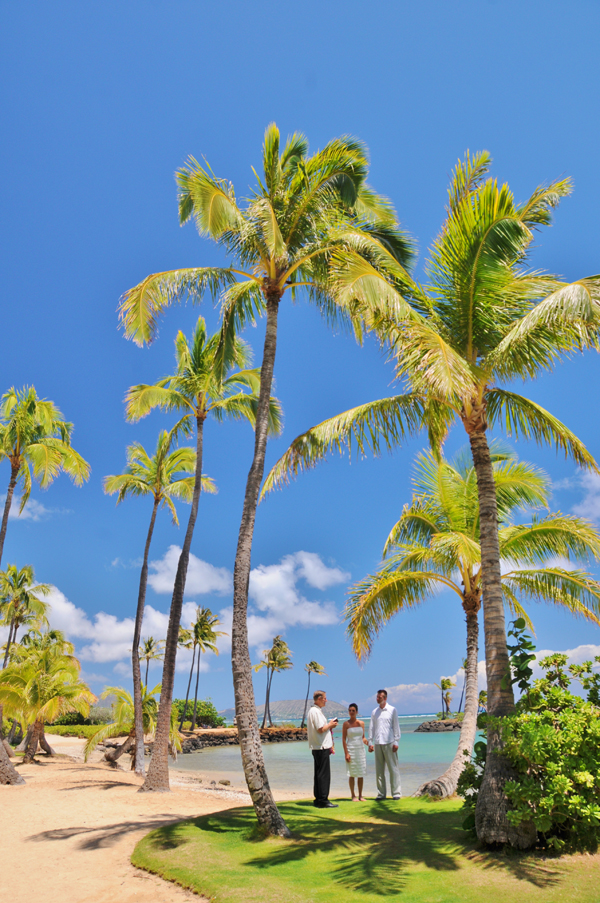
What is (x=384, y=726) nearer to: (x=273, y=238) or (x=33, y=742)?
(x=273, y=238)

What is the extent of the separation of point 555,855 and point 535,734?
119 centimetres

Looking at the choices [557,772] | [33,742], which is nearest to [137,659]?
[33,742]

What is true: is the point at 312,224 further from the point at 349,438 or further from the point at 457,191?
the point at 349,438

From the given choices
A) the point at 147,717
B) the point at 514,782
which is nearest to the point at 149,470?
the point at 147,717

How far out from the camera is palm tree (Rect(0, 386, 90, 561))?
16.2 meters

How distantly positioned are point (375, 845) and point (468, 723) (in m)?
5.38

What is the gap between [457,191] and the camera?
28.2 ft

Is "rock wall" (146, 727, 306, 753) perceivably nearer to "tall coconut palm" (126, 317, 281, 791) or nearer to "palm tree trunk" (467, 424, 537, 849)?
"tall coconut palm" (126, 317, 281, 791)

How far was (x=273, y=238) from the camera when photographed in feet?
30.8

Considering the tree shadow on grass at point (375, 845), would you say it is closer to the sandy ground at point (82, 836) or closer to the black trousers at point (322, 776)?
the black trousers at point (322, 776)

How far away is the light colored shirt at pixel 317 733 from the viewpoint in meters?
9.87

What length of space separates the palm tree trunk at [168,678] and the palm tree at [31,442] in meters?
4.54

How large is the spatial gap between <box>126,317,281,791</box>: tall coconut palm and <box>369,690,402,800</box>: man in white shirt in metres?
5.57

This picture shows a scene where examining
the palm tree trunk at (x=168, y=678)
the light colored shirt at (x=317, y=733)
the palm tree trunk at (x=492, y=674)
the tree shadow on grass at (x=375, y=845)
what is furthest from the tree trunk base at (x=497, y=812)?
the palm tree trunk at (x=168, y=678)
